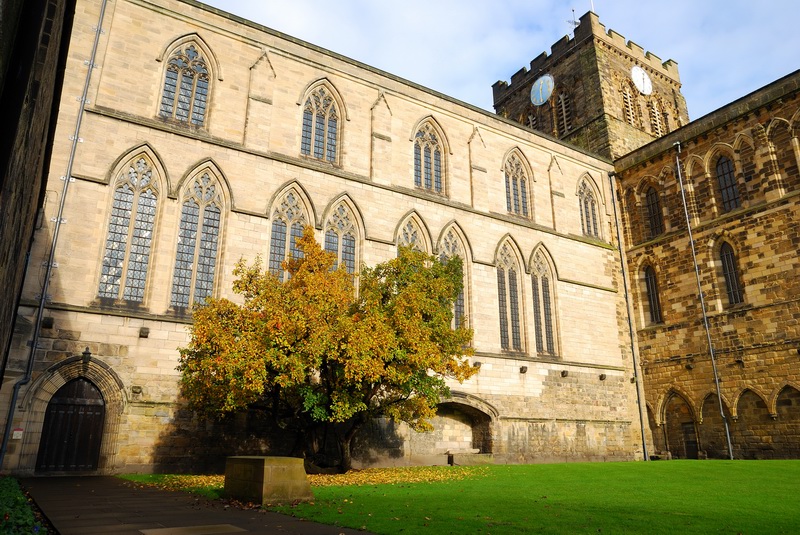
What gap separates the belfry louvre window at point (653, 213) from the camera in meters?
28.3

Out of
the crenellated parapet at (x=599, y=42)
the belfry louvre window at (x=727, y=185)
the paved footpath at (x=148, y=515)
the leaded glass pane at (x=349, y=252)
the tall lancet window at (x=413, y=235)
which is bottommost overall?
the paved footpath at (x=148, y=515)

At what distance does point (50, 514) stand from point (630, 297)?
2611 centimetres

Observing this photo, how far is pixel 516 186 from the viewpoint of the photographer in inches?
1086

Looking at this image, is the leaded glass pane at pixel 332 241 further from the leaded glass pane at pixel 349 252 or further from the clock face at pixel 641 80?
the clock face at pixel 641 80

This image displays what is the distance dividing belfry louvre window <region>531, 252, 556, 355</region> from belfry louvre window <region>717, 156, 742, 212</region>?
26.8 ft

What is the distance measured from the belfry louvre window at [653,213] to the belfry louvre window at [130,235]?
2266 centimetres

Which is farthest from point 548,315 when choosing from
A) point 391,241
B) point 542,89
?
point 542,89

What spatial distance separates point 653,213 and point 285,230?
18.7m

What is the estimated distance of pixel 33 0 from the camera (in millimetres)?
4449

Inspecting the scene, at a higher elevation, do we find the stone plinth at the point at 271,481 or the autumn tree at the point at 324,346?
the autumn tree at the point at 324,346

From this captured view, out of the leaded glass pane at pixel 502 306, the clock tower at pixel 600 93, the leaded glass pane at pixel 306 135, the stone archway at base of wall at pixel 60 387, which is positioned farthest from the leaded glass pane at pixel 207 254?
the clock tower at pixel 600 93

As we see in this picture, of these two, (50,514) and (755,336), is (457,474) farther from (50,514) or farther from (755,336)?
(755,336)

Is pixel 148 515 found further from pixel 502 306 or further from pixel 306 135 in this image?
pixel 502 306

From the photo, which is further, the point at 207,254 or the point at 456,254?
the point at 456,254
